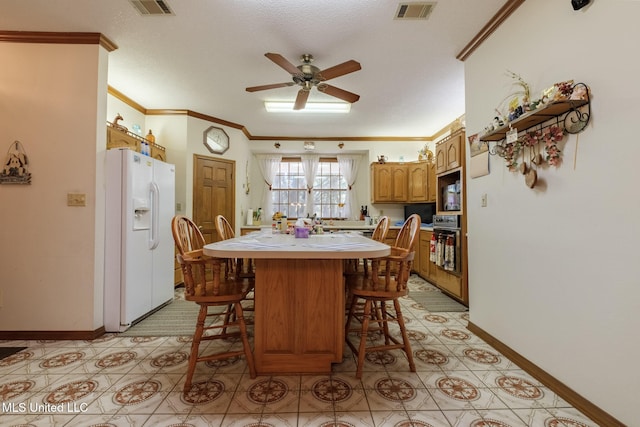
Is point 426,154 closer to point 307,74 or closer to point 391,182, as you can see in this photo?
point 391,182

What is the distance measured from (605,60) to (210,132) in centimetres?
454

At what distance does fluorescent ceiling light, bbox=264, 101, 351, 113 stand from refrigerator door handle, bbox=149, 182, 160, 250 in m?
1.92

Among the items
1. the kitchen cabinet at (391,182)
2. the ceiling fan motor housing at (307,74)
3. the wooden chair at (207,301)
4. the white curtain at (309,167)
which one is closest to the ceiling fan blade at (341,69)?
the ceiling fan motor housing at (307,74)

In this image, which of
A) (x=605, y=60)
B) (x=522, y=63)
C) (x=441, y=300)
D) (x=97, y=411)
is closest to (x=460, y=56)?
(x=522, y=63)

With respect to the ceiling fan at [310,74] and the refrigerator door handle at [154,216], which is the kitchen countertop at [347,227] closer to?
the refrigerator door handle at [154,216]

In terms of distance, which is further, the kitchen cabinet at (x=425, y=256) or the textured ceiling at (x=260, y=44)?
the kitchen cabinet at (x=425, y=256)

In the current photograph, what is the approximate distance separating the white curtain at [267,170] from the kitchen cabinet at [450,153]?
3264 millimetres

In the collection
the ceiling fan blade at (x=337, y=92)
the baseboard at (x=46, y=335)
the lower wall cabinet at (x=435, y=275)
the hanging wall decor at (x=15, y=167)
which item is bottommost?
the baseboard at (x=46, y=335)

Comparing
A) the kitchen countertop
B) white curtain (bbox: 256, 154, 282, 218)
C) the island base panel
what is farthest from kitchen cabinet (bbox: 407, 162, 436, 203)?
the island base panel

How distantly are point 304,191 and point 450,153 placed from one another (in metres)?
3.24

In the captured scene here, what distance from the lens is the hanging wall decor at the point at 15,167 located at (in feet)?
7.87

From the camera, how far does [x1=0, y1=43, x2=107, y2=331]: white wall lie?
240cm

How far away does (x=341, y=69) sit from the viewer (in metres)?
2.47

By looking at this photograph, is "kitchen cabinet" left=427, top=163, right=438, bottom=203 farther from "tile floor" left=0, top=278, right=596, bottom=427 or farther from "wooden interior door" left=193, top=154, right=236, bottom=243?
"wooden interior door" left=193, top=154, right=236, bottom=243
